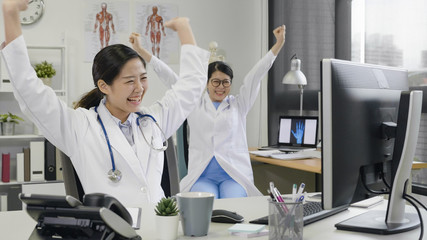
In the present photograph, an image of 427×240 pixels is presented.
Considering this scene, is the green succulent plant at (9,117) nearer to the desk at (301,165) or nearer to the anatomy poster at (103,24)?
the anatomy poster at (103,24)

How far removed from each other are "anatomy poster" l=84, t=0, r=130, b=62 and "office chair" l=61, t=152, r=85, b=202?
2723mm

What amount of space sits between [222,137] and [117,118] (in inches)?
54.8

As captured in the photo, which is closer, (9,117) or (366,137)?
(366,137)

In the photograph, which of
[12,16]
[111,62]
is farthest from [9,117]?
[12,16]

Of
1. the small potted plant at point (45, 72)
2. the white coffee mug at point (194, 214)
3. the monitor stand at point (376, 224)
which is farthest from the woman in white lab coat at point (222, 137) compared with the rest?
the white coffee mug at point (194, 214)

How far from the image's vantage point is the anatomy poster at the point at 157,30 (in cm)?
443

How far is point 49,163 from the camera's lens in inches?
154

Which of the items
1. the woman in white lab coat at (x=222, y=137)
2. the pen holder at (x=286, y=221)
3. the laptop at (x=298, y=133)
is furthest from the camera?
the laptop at (x=298, y=133)

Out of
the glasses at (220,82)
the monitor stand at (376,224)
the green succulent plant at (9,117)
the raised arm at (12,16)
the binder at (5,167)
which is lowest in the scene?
the binder at (5,167)

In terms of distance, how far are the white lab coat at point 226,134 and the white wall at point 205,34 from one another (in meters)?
1.31

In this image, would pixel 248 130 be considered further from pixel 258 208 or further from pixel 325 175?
pixel 325 175

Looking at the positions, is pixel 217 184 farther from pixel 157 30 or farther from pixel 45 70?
pixel 157 30

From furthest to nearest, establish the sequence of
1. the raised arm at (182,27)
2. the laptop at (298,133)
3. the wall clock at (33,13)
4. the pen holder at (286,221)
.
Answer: the wall clock at (33,13) < the laptop at (298,133) < the raised arm at (182,27) < the pen holder at (286,221)

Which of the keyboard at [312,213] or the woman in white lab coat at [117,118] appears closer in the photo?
the keyboard at [312,213]
